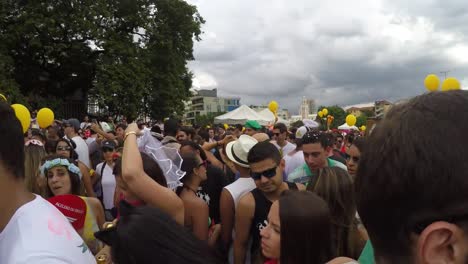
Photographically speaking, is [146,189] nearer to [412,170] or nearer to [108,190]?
[412,170]

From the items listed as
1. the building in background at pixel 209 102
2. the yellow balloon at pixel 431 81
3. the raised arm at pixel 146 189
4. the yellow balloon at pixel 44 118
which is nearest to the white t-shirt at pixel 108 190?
the yellow balloon at pixel 44 118

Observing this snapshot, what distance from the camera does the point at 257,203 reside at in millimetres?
2996

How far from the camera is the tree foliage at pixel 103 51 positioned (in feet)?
66.5

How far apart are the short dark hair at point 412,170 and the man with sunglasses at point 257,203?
2.24 metres

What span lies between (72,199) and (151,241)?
5.45 ft

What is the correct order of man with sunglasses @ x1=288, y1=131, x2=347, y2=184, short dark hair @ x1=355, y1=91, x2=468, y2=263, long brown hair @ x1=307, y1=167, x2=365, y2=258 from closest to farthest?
short dark hair @ x1=355, y1=91, x2=468, y2=263, long brown hair @ x1=307, y1=167, x2=365, y2=258, man with sunglasses @ x1=288, y1=131, x2=347, y2=184

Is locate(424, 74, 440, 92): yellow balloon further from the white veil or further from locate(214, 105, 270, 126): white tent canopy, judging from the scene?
locate(214, 105, 270, 126): white tent canopy

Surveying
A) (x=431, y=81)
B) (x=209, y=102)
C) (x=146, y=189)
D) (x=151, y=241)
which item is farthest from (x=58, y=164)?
(x=209, y=102)

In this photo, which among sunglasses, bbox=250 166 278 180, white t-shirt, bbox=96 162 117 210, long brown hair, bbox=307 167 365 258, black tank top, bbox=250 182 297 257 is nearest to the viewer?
long brown hair, bbox=307 167 365 258

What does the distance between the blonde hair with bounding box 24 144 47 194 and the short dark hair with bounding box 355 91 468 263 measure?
354 centimetres

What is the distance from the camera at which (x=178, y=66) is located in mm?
24547

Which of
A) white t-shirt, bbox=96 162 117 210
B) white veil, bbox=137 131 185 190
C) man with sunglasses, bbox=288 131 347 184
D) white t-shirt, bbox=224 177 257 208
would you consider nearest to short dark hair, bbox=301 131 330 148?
man with sunglasses, bbox=288 131 347 184

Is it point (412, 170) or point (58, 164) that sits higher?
point (412, 170)

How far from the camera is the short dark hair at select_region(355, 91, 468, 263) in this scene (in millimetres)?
636
